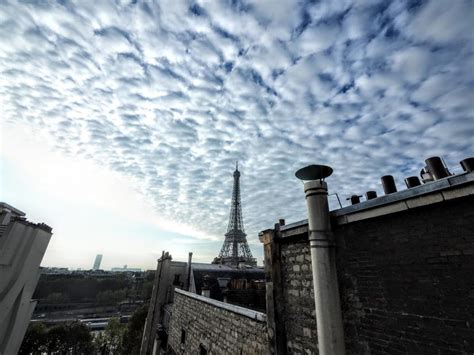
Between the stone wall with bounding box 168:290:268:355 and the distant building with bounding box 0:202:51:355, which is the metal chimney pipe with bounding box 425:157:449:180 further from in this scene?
the distant building with bounding box 0:202:51:355

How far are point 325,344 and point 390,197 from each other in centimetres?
243

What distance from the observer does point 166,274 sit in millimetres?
19438

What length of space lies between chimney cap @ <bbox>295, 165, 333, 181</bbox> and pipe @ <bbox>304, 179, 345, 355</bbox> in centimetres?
15

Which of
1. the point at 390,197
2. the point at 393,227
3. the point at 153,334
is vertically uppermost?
the point at 390,197

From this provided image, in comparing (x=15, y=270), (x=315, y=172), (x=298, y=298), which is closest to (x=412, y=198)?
(x=315, y=172)

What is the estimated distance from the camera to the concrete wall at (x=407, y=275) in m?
2.44

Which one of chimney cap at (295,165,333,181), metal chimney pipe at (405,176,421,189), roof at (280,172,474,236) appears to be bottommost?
roof at (280,172,474,236)

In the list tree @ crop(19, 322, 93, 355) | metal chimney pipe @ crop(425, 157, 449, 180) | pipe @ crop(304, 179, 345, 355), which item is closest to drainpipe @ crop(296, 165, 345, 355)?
pipe @ crop(304, 179, 345, 355)

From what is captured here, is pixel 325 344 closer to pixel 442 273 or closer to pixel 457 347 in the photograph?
pixel 457 347

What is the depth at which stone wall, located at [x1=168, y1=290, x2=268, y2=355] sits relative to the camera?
5543mm

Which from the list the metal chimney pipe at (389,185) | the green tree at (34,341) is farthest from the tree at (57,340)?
the metal chimney pipe at (389,185)

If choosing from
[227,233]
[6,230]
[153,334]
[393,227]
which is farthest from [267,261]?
[227,233]

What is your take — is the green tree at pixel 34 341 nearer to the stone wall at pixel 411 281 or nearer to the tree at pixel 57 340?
the tree at pixel 57 340

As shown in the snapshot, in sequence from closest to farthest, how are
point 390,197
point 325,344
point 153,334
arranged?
point 390,197 → point 325,344 → point 153,334
